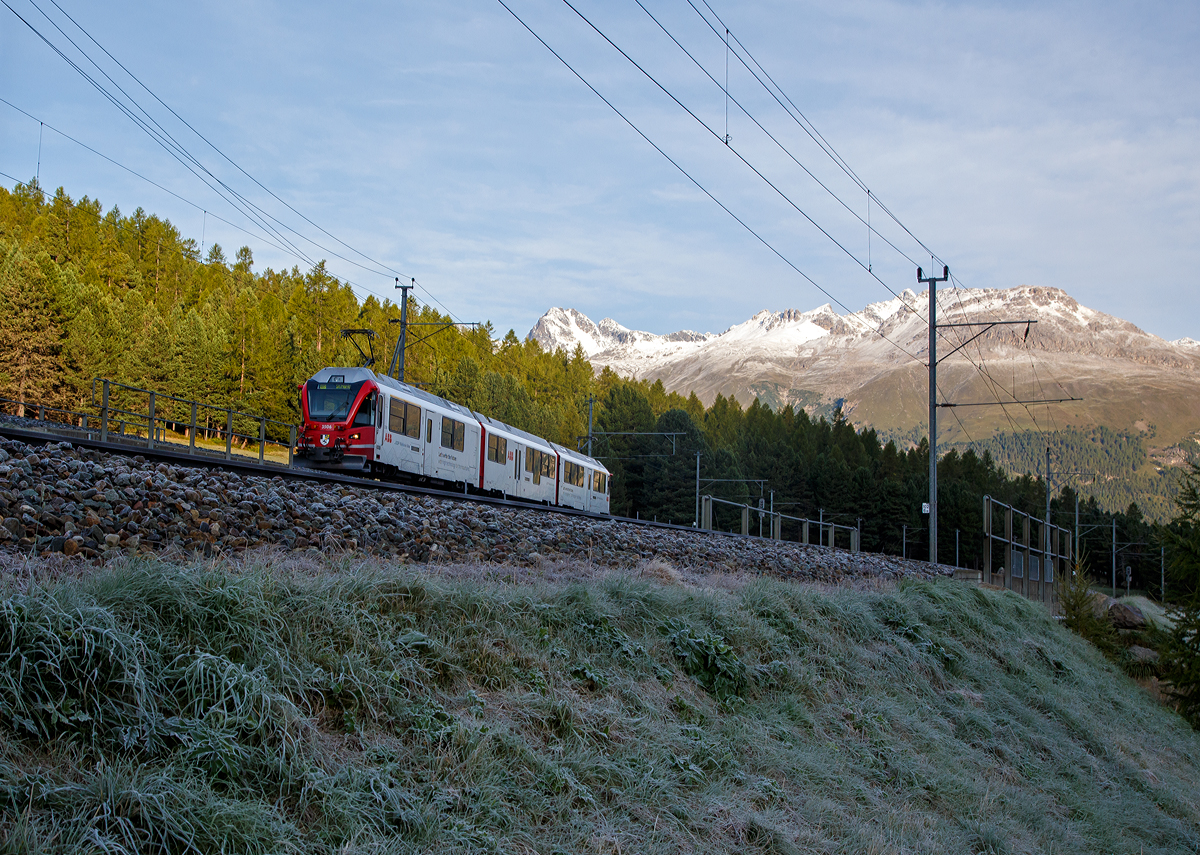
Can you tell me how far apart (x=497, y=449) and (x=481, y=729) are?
21.5 metres

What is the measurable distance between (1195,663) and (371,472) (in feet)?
67.9

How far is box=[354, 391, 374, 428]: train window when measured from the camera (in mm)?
20203

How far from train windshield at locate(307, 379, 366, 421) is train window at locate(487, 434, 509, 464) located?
5844 mm

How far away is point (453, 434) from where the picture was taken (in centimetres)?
2369

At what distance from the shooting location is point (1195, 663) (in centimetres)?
2138

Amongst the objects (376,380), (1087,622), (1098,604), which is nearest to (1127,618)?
(1098,604)

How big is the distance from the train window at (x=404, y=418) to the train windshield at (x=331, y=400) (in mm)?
958

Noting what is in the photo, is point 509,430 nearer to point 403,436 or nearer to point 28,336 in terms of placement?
point 403,436

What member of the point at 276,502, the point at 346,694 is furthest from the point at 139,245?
the point at 346,694

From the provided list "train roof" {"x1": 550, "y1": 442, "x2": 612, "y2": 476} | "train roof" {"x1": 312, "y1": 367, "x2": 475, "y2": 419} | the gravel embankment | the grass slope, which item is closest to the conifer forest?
"train roof" {"x1": 550, "y1": 442, "x2": 612, "y2": 476}

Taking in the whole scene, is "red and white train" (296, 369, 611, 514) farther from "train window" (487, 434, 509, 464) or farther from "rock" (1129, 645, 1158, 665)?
"rock" (1129, 645, 1158, 665)

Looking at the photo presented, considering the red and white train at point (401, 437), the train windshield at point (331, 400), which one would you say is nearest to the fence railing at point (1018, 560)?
the red and white train at point (401, 437)

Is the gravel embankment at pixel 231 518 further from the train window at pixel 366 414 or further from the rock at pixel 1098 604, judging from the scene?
the rock at pixel 1098 604

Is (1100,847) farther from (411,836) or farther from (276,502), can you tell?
(276,502)
